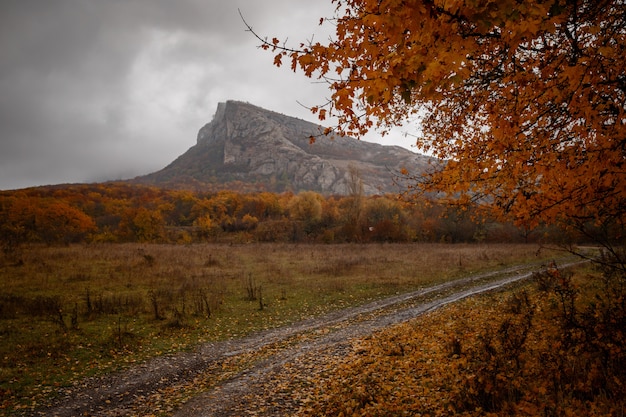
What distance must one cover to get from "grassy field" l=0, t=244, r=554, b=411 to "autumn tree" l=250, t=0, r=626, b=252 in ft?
13.2

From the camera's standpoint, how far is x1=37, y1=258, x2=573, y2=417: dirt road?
7562 millimetres

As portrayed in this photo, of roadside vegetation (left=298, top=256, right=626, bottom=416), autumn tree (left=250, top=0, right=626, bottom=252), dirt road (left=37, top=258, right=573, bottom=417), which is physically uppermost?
autumn tree (left=250, top=0, right=626, bottom=252)

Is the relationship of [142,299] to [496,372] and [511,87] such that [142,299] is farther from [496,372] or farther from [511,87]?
[511,87]

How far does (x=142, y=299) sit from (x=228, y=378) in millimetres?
11060

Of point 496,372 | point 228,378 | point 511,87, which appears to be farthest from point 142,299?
point 511,87

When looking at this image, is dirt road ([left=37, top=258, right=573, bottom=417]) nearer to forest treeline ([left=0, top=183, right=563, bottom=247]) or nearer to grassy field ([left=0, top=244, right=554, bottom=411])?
grassy field ([left=0, top=244, right=554, bottom=411])

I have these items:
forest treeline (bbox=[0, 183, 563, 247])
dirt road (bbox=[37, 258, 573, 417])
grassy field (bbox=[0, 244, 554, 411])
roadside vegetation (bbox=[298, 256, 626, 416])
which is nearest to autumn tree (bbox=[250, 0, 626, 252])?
roadside vegetation (bbox=[298, 256, 626, 416])

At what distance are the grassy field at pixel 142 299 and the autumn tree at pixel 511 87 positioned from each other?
13.2 feet

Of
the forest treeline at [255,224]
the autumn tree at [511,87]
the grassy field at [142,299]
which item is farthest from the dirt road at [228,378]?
the forest treeline at [255,224]

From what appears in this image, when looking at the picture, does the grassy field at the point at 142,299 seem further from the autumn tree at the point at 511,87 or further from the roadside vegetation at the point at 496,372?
the autumn tree at the point at 511,87

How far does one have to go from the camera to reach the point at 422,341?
376 inches

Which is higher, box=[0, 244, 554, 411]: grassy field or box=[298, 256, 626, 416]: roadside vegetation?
box=[298, 256, 626, 416]: roadside vegetation

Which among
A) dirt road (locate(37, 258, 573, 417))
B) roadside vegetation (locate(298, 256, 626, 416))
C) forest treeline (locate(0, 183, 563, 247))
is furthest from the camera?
forest treeline (locate(0, 183, 563, 247))

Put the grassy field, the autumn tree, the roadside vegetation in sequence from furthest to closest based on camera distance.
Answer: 1. the grassy field
2. the roadside vegetation
3. the autumn tree
